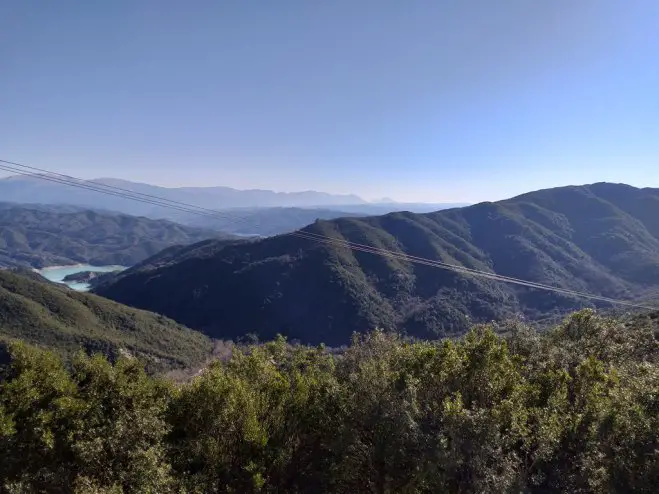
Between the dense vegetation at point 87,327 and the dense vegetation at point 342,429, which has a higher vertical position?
the dense vegetation at point 342,429

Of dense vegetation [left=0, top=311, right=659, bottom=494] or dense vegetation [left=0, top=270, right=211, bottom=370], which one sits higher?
dense vegetation [left=0, top=311, right=659, bottom=494]

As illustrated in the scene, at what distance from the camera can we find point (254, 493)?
18984mm

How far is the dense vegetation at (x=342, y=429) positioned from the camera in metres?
15.6

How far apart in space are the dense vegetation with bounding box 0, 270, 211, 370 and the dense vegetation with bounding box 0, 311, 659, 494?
10984 centimetres

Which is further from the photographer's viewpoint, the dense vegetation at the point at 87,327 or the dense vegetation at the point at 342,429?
the dense vegetation at the point at 87,327

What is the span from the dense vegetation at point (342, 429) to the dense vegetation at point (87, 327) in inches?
4324

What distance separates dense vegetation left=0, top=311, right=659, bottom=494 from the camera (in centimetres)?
1563

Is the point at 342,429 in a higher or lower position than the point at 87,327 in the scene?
higher

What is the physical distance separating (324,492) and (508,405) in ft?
34.0

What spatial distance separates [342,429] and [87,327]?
144 meters

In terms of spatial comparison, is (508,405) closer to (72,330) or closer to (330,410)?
(330,410)

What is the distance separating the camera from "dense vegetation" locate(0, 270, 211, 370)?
12431 cm

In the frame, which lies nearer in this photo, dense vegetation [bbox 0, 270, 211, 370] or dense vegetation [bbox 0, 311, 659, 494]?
dense vegetation [bbox 0, 311, 659, 494]

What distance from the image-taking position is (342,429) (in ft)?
62.8
